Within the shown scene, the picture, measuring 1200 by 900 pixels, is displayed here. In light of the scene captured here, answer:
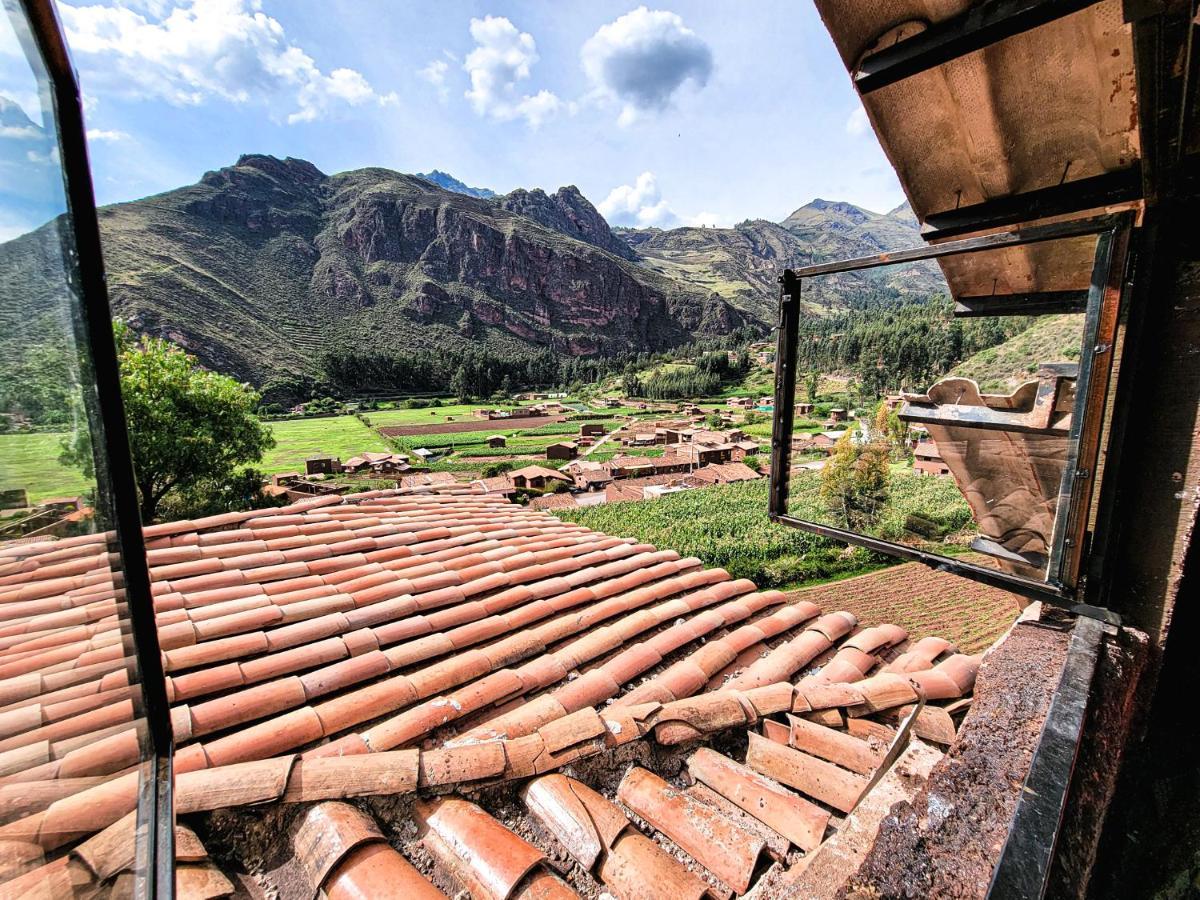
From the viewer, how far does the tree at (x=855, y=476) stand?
2.40 m

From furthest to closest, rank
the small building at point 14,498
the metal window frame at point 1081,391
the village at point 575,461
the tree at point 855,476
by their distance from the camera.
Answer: the village at point 575,461 → the tree at point 855,476 → the metal window frame at point 1081,391 → the small building at point 14,498

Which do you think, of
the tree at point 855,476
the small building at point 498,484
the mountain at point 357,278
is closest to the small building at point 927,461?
the tree at point 855,476

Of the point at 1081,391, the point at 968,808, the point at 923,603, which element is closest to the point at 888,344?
the point at 1081,391

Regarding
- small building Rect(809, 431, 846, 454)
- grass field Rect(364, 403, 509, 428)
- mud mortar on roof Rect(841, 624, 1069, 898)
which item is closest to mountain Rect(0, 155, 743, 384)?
grass field Rect(364, 403, 509, 428)

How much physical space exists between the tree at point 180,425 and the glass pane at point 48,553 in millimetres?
20576

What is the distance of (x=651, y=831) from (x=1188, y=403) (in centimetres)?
222

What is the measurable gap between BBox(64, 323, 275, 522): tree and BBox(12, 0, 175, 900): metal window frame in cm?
2038

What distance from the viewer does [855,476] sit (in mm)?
2525

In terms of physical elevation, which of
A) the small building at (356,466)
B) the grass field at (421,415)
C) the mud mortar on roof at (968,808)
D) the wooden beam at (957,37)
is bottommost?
the small building at (356,466)

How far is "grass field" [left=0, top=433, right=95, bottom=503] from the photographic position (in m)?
0.73

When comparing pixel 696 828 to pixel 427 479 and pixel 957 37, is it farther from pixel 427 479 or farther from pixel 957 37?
pixel 427 479

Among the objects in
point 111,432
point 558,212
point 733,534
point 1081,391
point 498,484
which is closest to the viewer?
point 111,432

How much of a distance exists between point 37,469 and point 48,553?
16 centimetres

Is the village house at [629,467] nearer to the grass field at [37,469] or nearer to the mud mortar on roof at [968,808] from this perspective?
the mud mortar on roof at [968,808]
